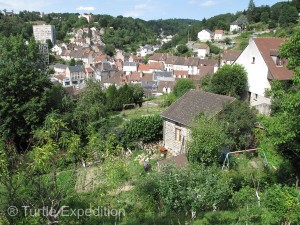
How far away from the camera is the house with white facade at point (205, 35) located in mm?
101125

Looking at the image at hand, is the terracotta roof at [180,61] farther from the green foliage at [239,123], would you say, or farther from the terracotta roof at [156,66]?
the green foliage at [239,123]

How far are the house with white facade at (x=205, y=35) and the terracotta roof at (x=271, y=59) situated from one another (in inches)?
3192

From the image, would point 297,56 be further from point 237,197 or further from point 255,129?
point 255,129

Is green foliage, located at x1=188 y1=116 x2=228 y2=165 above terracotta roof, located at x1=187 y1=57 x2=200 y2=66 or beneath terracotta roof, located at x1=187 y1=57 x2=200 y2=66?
beneath

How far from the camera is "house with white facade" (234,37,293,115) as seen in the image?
2064 cm

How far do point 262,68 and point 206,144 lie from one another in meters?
10.9

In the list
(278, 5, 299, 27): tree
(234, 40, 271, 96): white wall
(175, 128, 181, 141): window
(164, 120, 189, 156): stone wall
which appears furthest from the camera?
(278, 5, 299, 27): tree

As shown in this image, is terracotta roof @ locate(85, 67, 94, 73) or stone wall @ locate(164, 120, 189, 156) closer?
stone wall @ locate(164, 120, 189, 156)

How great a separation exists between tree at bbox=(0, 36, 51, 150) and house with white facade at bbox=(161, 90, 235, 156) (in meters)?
10.5

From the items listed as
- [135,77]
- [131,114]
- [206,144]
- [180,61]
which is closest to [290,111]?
[206,144]

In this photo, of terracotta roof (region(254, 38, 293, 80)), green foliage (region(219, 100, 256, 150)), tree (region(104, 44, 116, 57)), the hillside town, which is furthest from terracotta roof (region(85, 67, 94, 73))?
green foliage (region(219, 100, 256, 150))

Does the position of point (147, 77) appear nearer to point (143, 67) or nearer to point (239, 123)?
point (143, 67)

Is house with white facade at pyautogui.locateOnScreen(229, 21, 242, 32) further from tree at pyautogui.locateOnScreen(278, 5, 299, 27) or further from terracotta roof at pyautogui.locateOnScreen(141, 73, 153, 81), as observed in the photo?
terracotta roof at pyautogui.locateOnScreen(141, 73, 153, 81)

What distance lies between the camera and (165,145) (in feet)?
66.1
